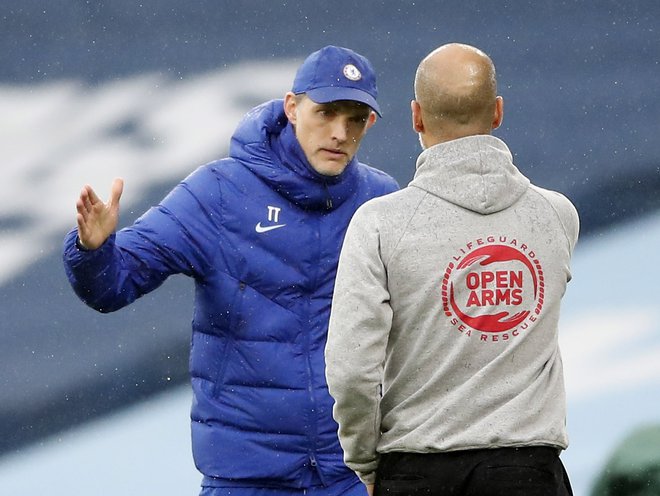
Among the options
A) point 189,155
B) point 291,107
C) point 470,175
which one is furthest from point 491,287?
point 189,155

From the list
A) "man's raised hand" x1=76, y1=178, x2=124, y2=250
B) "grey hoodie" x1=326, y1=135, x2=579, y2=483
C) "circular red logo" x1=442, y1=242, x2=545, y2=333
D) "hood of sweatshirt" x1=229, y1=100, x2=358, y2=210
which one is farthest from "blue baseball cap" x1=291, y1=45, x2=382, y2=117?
"circular red logo" x1=442, y1=242, x2=545, y2=333

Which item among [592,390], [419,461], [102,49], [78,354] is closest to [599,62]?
[592,390]

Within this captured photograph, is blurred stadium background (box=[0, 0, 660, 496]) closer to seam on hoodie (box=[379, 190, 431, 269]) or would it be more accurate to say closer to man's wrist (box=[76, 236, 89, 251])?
man's wrist (box=[76, 236, 89, 251])

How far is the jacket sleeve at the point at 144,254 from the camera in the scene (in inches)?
135

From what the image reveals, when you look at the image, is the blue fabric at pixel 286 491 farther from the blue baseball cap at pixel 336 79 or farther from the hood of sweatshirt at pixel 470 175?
the hood of sweatshirt at pixel 470 175

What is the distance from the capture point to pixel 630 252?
515 cm

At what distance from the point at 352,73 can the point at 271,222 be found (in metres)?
0.42

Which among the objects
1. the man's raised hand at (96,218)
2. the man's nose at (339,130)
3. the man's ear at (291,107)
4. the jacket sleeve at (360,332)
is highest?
the man's ear at (291,107)

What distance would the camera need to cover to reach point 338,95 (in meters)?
3.67

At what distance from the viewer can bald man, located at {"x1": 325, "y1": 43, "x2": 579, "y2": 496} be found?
2686mm

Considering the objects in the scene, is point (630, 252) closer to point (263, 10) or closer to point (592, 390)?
point (592, 390)

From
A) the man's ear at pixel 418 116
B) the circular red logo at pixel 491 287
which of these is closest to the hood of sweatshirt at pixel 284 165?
the man's ear at pixel 418 116

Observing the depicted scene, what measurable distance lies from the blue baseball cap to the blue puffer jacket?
0.14m

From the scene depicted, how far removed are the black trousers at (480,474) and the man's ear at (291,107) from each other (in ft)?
4.17
